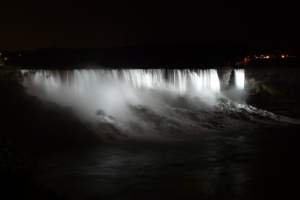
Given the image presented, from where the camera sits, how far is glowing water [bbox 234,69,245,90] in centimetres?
3788

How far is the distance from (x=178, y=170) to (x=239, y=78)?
26028mm

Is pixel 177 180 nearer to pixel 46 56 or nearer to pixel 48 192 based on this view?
pixel 48 192

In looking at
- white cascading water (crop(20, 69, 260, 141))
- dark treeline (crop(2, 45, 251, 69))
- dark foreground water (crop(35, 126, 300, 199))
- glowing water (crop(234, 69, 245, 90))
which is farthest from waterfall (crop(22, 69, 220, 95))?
dark treeline (crop(2, 45, 251, 69))

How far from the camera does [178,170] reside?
45.6 ft

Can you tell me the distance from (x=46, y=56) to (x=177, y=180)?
38.8 metres

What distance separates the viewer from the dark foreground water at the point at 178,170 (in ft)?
37.4

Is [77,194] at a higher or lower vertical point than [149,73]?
lower

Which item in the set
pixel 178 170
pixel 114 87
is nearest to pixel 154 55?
pixel 114 87

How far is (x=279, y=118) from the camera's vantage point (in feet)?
92.4

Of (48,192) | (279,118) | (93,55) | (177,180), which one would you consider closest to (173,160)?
(177,180)

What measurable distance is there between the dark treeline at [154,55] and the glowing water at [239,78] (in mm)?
7705

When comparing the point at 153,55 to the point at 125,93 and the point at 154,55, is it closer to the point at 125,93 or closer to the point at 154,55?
the point at 154,55

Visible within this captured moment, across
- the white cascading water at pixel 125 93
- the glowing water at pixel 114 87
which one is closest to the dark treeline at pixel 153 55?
the glowing water at pixel 114 87

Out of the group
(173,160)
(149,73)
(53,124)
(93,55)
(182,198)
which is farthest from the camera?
(93,55)
